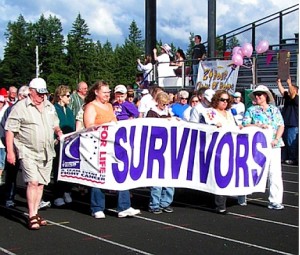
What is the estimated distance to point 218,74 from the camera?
17953 millimetres

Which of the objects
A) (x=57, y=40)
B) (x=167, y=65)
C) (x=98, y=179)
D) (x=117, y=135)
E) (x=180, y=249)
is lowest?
(x=180, y=249)

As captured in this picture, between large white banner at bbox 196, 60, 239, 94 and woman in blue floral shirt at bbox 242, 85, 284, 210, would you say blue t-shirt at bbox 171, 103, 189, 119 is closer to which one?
woman in blue floral shirt at bbox 242, 85, 284, 210

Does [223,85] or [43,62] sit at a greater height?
[43,62]

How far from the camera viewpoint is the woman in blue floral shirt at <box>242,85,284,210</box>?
29.2 feet

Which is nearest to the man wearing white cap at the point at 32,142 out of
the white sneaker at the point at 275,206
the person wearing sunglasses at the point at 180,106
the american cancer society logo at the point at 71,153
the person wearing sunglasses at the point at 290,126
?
the american cancer society logo at the point at 71,153

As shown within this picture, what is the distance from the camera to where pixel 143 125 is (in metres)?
8.54

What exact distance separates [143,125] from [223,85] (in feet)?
30.8

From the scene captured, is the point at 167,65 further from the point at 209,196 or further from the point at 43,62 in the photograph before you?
the point at 43,62

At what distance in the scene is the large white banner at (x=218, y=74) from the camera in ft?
57.1

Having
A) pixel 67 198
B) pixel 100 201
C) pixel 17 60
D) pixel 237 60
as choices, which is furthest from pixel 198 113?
pixel 17 60

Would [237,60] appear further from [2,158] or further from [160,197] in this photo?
[2,158]

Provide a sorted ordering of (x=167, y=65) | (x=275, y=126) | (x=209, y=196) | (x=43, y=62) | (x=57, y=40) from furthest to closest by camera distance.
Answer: (x=57, y=40), (x=43, y=62), (x=167, y=65), (x=209, y=196), (x=275, y=126)

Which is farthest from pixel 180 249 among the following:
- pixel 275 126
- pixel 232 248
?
pixel 275 126

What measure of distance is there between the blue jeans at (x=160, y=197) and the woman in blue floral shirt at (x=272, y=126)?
1441 mm
